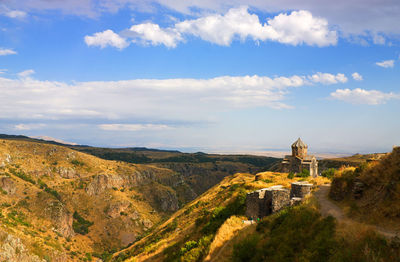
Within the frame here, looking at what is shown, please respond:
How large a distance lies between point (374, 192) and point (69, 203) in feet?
547

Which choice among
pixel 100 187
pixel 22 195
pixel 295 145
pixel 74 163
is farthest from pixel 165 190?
pixel 295 145

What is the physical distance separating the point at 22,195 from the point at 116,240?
171 ft

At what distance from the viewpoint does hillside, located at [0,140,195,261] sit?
11477 centimetres

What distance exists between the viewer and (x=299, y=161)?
162 ft

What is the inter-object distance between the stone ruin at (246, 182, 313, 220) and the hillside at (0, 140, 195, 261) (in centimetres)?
9601

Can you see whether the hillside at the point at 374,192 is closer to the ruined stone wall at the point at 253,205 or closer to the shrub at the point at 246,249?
the shrub at the point at 246,249

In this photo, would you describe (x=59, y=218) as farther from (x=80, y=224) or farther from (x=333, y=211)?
(x=333, y=211)

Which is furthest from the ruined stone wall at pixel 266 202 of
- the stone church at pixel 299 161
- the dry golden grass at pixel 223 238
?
the stone church at pixel 299 161

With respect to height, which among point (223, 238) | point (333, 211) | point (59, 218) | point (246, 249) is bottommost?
point (59, 218)

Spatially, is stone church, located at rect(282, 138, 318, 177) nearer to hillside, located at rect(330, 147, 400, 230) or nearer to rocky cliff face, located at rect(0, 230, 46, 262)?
hillside, located at rect(330, 147, 400, 230)

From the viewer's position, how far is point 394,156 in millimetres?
14883

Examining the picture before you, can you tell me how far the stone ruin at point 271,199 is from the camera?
21234 millimetres

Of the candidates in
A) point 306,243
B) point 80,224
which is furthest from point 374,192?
point 80,224

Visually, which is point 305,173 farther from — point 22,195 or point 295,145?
point 22,195
